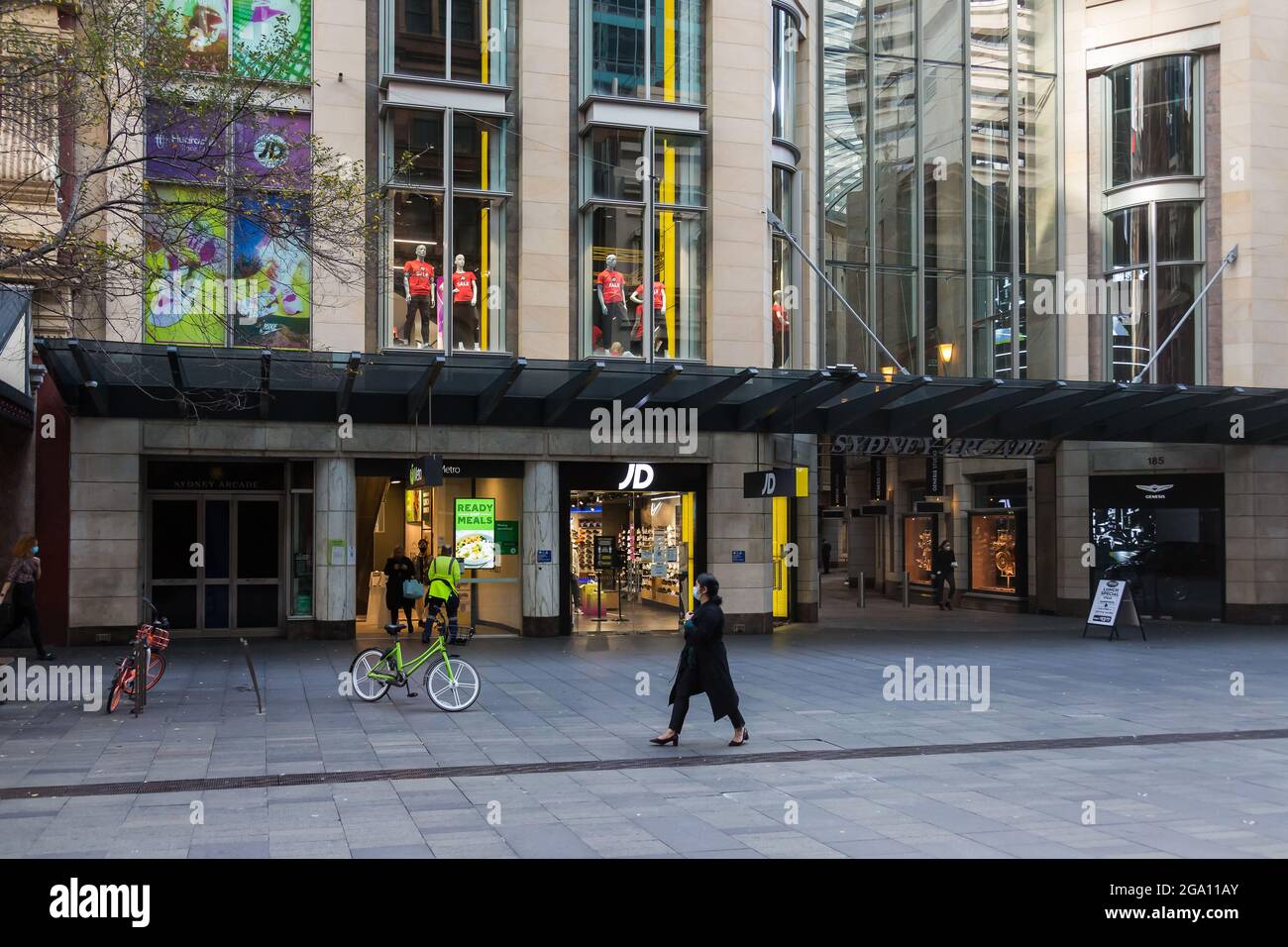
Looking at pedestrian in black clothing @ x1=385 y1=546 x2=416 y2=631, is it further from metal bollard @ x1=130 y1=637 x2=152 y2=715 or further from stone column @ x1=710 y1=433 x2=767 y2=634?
metal bollard @ x1=130 y1=637 x2=152 y2=715

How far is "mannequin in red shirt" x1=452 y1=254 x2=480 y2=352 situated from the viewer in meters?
21.9

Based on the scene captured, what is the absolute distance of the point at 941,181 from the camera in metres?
28.8

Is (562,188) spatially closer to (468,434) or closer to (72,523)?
(468,434)

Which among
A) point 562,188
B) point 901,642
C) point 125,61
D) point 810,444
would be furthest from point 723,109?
point 125,61

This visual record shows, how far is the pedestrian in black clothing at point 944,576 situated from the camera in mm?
32125

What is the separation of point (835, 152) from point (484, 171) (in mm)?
9460

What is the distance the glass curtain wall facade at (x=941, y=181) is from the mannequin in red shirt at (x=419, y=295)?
9.74m

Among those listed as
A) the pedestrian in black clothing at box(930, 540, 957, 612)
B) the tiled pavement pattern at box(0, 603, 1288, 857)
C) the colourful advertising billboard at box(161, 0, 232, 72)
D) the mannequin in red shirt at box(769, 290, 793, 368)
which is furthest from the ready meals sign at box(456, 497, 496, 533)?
the pedestrian in black clothing at box(930, 540, 957, 612)

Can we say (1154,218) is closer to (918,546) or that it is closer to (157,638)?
(918,546)

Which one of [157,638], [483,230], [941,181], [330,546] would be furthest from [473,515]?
[941,181]

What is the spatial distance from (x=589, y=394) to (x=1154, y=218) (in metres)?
14.6

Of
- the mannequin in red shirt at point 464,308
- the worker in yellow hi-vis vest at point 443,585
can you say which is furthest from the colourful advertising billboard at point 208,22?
the worker in yellow hi-vis vest at point 443,585

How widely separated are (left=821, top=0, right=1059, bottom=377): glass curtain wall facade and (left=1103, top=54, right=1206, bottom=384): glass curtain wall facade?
145cm

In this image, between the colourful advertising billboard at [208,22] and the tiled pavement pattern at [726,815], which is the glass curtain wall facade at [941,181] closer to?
the colourful advertising billboard at [208,22]
